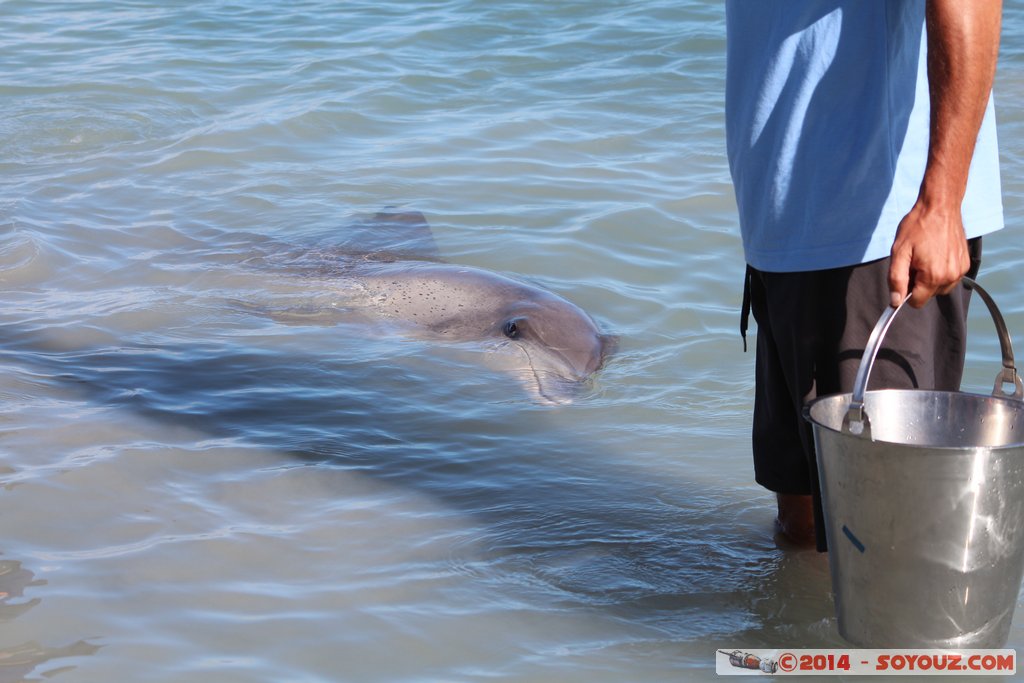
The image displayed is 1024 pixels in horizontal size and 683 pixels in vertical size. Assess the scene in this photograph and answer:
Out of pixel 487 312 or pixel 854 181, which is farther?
pixel 487 312

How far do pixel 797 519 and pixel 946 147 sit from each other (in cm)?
129

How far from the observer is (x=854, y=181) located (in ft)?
9.07

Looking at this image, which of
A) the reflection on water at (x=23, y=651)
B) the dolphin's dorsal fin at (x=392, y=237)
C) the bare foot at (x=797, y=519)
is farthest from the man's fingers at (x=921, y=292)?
the dolphin's dorsal fin at (x=392, y=237)

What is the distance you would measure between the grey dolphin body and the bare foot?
1.59 metres

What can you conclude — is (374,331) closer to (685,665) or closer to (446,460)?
(446,460)

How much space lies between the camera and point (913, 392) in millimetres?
2816

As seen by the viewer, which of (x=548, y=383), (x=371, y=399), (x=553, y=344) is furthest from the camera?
(x=553, y=344)

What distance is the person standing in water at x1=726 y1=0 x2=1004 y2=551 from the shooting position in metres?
2.52

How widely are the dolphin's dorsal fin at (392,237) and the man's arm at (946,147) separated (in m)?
4.47

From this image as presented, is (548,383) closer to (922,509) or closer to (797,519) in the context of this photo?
(797,519)

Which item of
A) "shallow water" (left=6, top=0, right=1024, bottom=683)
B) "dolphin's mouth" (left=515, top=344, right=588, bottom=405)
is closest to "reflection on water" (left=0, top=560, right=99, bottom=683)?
"shallow water" (left=6, top=0, right=1024, bottom=683)

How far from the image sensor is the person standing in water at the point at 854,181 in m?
2.52

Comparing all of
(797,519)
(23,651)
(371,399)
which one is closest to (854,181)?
(797,519)

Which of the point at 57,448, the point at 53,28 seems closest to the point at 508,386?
the point at 57,448
